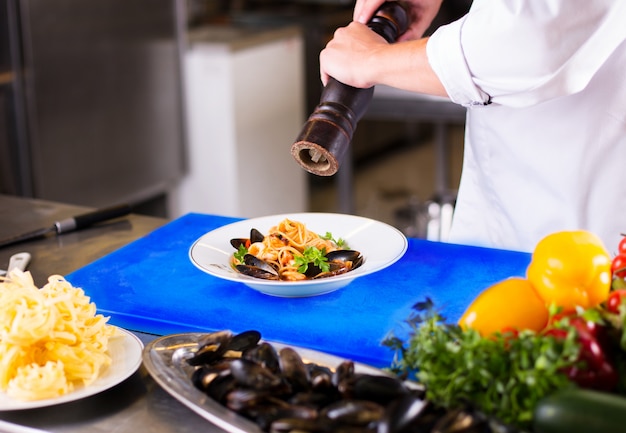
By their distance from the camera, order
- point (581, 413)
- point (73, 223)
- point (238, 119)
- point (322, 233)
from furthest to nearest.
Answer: point (238, 119)
point (73, 223)
point (322, 233)
point (581, 413)

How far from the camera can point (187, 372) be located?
3.13 feet

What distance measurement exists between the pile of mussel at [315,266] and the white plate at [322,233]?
0.02 meters

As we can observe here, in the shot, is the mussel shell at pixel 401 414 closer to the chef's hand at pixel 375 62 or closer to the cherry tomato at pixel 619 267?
the cherry tomato at pixel 619 267

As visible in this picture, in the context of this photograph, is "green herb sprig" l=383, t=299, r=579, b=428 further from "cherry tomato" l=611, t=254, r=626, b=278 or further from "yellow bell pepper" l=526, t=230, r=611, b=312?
"cherry tomato" l=611, t=254, r=626, b=278

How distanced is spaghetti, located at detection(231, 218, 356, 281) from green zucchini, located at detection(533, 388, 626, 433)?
1.80ft

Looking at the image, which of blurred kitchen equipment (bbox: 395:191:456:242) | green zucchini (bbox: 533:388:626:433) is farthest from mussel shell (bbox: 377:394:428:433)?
blurred kitchen equipment (bbox: 395:191:456:242)

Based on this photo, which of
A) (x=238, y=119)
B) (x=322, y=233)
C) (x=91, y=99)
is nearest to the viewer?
(x=322, y=233)

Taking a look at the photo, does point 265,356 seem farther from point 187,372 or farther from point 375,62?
point 375,62

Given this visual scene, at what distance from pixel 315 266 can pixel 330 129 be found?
0.68 ft

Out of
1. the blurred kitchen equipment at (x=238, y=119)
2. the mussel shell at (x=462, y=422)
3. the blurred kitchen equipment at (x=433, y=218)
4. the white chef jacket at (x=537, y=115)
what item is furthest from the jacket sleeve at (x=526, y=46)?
the blurred kitchen equipment at (x=238, y=119)

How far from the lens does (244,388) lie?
2.82ft

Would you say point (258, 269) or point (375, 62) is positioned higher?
point (375, 62)

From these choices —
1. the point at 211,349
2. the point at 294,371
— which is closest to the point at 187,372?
the point at 211,349

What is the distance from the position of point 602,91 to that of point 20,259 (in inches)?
41.8
